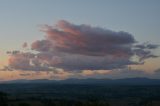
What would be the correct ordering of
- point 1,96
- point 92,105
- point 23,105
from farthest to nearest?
point 1,96 → point 23,105 → point 92,105

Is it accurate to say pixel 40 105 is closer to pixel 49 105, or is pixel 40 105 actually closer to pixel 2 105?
pixel 49 105

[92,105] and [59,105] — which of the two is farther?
[59,105]

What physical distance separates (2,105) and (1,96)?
36.1ft

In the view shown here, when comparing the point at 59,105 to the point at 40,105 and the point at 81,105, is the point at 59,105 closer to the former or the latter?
the point at 40,105

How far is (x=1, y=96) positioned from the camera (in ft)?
588

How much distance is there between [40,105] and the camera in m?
197

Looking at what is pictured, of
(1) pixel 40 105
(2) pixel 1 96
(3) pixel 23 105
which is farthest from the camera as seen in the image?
(1) pixel 40 105

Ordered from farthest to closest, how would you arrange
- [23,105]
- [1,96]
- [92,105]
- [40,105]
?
[40,105], [1,96], [23,105], [92,105]

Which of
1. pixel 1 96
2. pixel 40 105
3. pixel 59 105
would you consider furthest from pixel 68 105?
pixel 1 96

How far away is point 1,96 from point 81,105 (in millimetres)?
40520

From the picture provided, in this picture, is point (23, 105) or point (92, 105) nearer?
point (92, 105)

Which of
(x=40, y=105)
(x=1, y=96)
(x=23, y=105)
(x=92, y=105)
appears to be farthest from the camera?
(x=40, y=105)

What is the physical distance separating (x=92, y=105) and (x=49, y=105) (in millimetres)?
40225

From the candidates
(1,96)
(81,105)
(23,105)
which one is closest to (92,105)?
(81,105)
